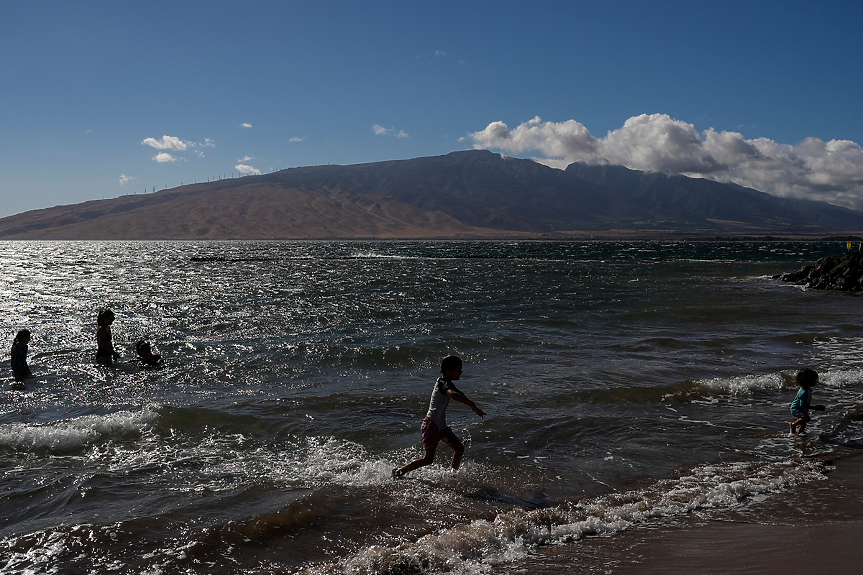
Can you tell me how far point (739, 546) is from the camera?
577 cm

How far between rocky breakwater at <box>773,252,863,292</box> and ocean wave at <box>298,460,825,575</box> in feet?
121

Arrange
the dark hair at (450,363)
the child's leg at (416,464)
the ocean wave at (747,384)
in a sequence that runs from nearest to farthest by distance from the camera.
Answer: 1. the dark hair at (450,363)
2. the child's leg at (416,464)
3. the ocean wave at (747,384)

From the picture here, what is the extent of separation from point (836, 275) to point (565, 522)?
4320 centimetres

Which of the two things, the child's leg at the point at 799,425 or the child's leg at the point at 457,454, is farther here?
the child's leg at the point at 799,425

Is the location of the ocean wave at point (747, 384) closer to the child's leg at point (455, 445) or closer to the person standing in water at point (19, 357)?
the child's leg at point (455, 445)

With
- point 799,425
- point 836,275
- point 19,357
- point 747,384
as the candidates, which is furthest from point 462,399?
point 836,275

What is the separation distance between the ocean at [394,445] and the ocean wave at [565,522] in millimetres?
30

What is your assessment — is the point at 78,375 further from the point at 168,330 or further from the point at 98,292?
the point at 98,292

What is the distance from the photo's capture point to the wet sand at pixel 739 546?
5.35 meters

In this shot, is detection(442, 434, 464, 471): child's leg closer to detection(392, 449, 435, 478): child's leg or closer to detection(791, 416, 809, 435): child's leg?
detection(392, 449, 435, 478): child's leg

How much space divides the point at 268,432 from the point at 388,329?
41.5 feet

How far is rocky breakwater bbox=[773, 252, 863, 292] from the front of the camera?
3766 centimetres

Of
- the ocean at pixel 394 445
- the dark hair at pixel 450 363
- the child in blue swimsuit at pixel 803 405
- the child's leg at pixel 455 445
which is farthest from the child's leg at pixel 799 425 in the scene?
the dark hair at pixel 450 363

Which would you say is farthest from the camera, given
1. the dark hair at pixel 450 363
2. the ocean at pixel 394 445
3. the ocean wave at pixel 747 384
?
the ocean wave at pixel 747 384
